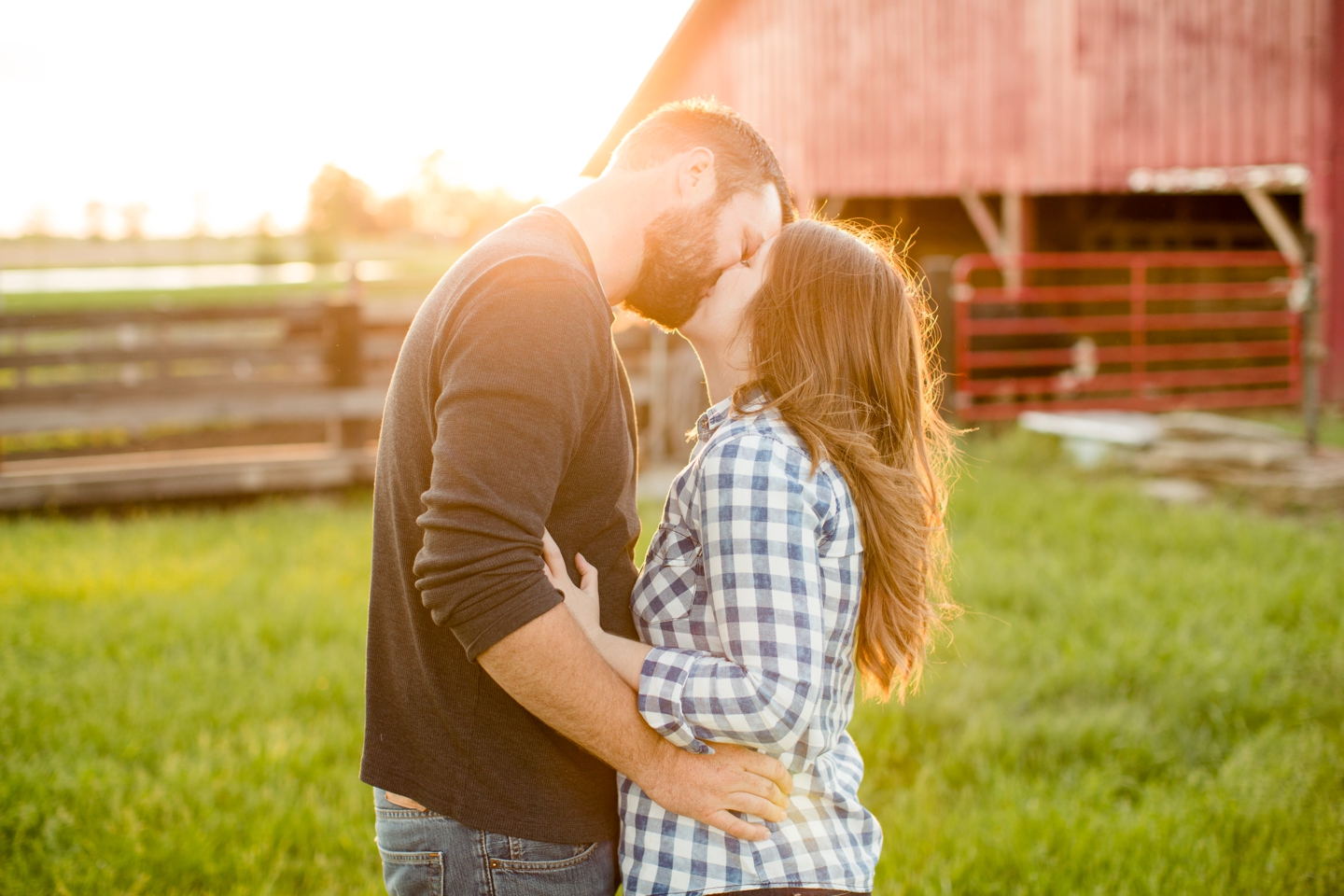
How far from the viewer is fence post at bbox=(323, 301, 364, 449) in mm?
8472

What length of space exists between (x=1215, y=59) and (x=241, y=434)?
11854mm

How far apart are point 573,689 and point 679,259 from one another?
0.72 m

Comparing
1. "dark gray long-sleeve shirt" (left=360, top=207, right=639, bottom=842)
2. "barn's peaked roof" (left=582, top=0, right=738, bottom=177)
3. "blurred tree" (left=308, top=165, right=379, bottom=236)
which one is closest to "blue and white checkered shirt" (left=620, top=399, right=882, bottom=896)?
"dark gray long-sleeve shirt" (left=360, top=207, right=639, bottom=842)

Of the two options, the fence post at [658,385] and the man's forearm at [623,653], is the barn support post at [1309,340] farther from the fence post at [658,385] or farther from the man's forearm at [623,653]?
the man's forearm at [623,653]

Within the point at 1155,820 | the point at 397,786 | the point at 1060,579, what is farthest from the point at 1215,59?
the point at 397,786

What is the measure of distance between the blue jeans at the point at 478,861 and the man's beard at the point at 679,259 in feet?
2.96

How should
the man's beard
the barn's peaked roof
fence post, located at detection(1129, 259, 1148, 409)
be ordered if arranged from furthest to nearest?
1. the barn's peaked roof
2. fence post, located at detection(1129, 259, 1148, 409)
3. the man's beard

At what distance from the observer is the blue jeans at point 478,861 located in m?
1.61

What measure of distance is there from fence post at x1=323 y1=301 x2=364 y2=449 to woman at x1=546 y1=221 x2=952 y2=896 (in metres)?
7.14

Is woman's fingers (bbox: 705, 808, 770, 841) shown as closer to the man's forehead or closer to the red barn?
the man's forehead

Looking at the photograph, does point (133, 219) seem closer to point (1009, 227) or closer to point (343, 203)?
point (343, 203)

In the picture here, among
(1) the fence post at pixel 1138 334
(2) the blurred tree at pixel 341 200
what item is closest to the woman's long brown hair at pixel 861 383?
(1) the fence post at pixel 1138 334

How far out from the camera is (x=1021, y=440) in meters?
8.87

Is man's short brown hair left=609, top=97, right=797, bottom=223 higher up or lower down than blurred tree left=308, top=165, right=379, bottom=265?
lower down
